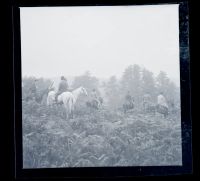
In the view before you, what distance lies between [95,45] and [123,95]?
0.32 meters

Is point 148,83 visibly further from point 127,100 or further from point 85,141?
point 85,141

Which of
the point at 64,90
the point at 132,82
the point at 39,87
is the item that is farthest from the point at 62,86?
the point at 132,82

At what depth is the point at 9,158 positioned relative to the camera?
71.5 inches

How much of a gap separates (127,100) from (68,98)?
0.32 m

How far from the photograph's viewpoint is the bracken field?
184 centimetres

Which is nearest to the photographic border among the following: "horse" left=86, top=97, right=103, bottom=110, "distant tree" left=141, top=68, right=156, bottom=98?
"distant tree" left=141, top=68, right=156, bottom=98

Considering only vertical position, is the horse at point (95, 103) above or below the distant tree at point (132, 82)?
below

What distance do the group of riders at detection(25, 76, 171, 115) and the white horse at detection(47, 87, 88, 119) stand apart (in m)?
0.02

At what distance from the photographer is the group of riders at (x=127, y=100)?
6.04ft

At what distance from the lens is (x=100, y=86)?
6.05 feet

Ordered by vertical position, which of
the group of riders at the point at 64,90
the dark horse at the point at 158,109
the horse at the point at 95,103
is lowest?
the dark horse at the point at 158,109

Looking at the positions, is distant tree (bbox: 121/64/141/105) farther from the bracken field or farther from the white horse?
the white horse

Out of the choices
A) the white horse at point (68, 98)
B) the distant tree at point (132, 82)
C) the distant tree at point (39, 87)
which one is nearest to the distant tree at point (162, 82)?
the distant tree at point (132, 82)
